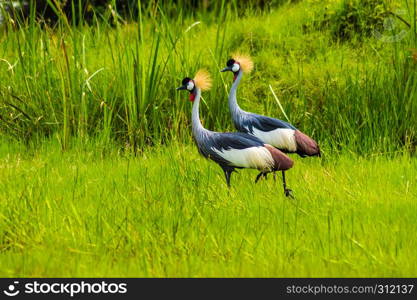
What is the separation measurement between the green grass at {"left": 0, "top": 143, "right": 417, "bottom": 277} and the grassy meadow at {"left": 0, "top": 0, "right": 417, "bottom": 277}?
1 centimetres

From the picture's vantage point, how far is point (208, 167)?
16.5ft

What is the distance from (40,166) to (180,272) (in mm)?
2611

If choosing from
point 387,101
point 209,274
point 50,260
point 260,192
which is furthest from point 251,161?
point 387,101

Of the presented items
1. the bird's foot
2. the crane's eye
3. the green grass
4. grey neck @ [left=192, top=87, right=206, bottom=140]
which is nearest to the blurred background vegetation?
the crane's eye

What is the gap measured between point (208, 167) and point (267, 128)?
50cm

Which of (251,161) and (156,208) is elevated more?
(251,161)

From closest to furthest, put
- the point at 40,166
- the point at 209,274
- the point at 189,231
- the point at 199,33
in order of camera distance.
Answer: the point at 209,274 → the point at 189,231 → the point at 40,166 → the point at 199,33

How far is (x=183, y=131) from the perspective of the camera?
6.53 meters

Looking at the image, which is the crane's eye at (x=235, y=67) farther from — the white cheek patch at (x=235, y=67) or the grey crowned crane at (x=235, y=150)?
the grey crowned crane at (x=235, y=150)

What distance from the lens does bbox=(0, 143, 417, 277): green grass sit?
3848 millimetres

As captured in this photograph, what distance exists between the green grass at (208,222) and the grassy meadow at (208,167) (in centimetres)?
1

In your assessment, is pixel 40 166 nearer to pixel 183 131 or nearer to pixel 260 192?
pixel 183 131

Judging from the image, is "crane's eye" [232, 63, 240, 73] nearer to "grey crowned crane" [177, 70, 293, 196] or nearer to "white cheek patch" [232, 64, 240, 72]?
"white cheek patch" [232, 64, 240, 72]

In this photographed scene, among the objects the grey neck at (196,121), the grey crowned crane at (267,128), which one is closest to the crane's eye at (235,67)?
the grey crowned crane at (267,128)
